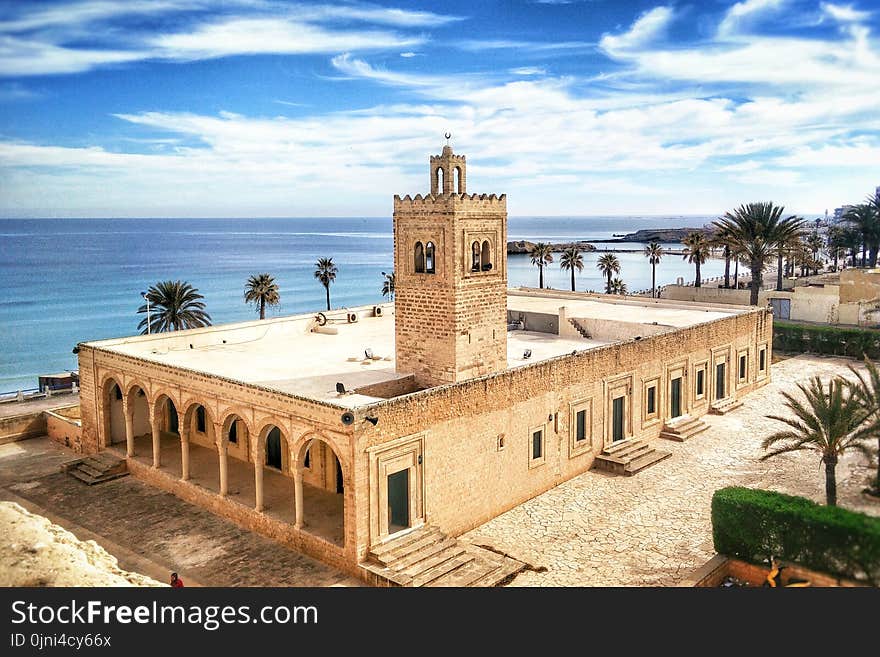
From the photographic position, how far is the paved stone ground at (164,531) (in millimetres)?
15805

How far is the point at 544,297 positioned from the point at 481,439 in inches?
641

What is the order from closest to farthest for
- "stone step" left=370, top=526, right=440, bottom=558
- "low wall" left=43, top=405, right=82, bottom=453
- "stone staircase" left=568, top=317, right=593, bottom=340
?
"stone step" left=370, top=526, right=440, bottom=558
"low wall" left=43, top=405, right=82, bottom=453
"stone staircase" left=568, top=317, right=593, bottom=340

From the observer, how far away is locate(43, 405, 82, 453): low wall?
24281 mm

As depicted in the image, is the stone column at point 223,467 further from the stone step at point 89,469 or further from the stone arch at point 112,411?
the stone arch at point 112,411

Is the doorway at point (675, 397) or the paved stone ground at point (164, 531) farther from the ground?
the doorway at point (675, 397)

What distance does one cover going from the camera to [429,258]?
1908 cm

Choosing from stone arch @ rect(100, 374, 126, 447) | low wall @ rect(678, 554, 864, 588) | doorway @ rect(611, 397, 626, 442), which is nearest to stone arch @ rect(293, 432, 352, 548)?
low wall @ rect(678, 554, 864, 588)

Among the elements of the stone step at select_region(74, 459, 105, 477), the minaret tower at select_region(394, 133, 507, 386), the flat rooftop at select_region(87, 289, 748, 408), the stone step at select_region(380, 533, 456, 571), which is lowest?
→ the stone step at select_region(380, 533, 456, 571)

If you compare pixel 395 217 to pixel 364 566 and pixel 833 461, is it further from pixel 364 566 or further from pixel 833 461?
pixel 833 461

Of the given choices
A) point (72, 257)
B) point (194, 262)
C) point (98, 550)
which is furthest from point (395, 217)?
point (72, 257)

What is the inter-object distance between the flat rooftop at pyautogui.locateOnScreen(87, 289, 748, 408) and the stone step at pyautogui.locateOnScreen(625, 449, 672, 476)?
3.60 metres

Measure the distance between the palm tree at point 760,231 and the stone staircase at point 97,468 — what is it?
1281 inches

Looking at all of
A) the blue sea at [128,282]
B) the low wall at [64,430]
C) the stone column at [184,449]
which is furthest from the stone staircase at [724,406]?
the blue sea at [128,282]

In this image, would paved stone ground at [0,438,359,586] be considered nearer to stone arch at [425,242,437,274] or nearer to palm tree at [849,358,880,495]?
stone arch at [425,242,437,274]
